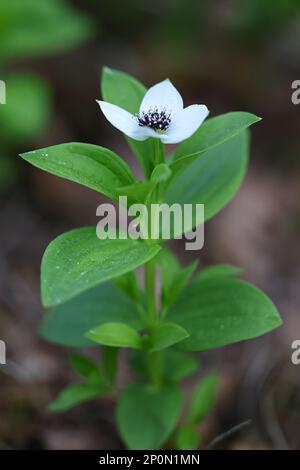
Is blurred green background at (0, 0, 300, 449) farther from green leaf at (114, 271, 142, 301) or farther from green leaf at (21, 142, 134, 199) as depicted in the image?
green leaf at (21, 142, 134, 199)

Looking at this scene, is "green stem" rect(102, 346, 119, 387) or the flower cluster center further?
"green stem" rect(102, 346, 119, 387)

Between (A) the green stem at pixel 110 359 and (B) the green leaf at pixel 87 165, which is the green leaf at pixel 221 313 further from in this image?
(B) the green leaf at pixel 87 165

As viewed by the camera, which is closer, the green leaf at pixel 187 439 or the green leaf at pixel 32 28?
the green leaf at pixel 187 439

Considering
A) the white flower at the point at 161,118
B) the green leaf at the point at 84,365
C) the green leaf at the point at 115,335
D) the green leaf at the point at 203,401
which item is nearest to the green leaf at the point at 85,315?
the green leaf at the point at 84,365

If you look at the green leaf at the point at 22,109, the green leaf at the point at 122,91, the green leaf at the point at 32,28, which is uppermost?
the green leaf at the point at 32,28

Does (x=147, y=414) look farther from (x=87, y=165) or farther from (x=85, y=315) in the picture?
(x=87, y=165)

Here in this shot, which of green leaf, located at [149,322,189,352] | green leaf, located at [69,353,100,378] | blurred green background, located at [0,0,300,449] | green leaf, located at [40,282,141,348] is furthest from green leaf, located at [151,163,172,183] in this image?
blurred green background, located at [0,0,300,449]
